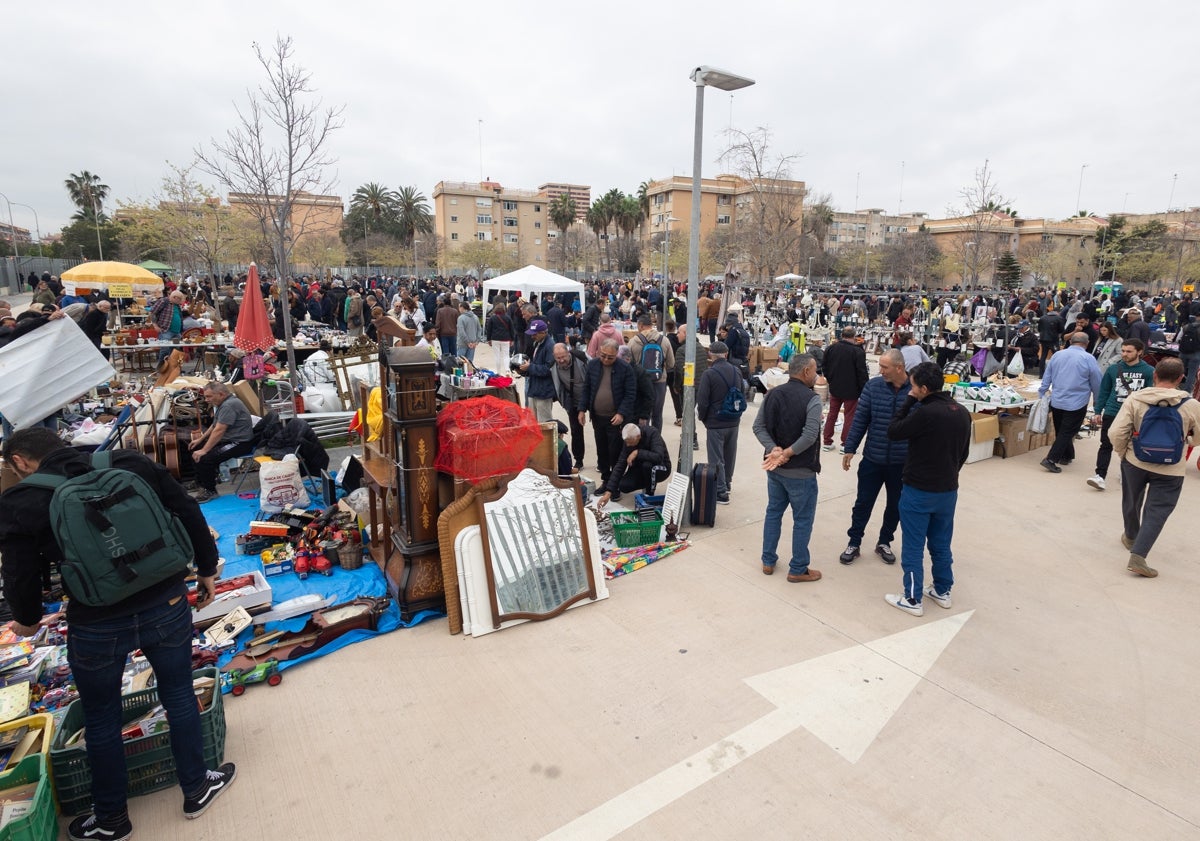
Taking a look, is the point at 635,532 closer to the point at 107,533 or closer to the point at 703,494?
the point at 703,494

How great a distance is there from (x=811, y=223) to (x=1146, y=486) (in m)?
52.0

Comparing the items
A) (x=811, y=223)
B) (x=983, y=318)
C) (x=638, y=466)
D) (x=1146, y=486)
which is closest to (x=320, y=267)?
(x=811, y=223)

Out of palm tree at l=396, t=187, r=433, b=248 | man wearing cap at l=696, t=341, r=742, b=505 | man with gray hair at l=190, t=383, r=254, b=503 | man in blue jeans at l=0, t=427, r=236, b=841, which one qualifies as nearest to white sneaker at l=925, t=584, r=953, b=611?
man wearing cap at l=696, t=341, r=742, b=505

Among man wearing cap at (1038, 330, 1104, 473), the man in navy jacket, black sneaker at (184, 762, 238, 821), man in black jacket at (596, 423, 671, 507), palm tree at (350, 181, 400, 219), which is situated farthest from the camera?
palm tree at (350, 181, 400, 219)

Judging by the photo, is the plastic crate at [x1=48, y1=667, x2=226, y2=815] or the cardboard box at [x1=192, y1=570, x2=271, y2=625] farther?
the cardboard box at [x1=192, y1=570, x2=271, y2=625]

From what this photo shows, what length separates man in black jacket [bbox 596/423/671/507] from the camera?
20.5ft

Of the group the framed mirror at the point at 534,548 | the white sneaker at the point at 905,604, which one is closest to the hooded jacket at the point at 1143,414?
the white sneaker at the point at 905,604

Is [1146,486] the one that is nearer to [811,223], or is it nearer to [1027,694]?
[1027,694]

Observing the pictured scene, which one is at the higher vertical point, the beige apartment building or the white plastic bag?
the beige apartment building

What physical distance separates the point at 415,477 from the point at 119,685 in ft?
6.65

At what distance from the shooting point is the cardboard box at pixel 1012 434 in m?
8.40

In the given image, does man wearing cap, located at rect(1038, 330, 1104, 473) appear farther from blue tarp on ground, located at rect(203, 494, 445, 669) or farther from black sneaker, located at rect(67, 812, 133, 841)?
black sneaker, located at rect(67, 812, 133, 841)

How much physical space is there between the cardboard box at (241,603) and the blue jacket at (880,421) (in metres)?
4.56

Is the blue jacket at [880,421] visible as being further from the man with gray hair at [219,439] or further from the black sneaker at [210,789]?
the man with gray hair at [219,439]
